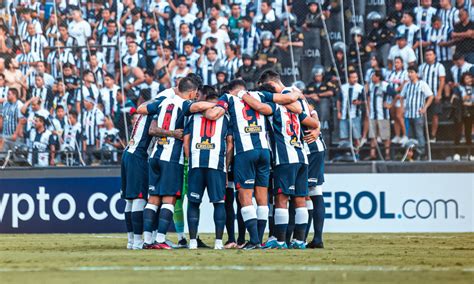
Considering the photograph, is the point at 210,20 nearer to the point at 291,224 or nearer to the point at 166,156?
the point at 291,224

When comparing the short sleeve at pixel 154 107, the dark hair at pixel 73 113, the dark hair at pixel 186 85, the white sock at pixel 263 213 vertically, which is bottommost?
the white sock at pixel 263 213

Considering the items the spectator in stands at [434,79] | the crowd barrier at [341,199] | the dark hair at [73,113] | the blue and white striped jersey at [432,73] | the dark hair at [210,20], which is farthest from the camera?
the dark hair at [210,20]

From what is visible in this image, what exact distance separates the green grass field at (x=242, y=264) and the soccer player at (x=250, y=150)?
686 mm

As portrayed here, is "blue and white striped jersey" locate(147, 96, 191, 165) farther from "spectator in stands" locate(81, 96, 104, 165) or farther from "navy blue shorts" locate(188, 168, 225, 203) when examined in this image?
"spectator in stands" locate(81, 96, 104, 165)

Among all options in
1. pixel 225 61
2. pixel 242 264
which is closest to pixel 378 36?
pixel 225 61

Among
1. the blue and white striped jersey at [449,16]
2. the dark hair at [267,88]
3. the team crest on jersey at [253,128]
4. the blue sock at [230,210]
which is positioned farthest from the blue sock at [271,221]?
the blue and white striped jersey at [449,16]

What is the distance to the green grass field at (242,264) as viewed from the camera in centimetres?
816

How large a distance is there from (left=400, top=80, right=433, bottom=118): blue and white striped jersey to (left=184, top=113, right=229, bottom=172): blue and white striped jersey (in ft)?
22.5

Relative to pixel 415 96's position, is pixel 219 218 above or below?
below

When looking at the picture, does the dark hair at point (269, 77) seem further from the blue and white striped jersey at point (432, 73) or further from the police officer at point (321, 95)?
the blue and white striped jersey at point (432, 73)

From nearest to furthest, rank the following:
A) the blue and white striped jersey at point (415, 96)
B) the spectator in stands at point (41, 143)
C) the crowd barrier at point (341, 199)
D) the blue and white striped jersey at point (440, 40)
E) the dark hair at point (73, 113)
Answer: the crowd barrier at point (341, 199) → the blue and white striped jersey at point (415, 96) → the blue and white striped jersey at point (440, 40) → the spectator in stands at point (41, 143) → the dark hair at point (73, 113)

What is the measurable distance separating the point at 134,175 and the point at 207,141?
1.04m

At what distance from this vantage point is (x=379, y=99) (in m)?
18.7

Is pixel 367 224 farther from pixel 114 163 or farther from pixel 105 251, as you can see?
pixel 105 251
